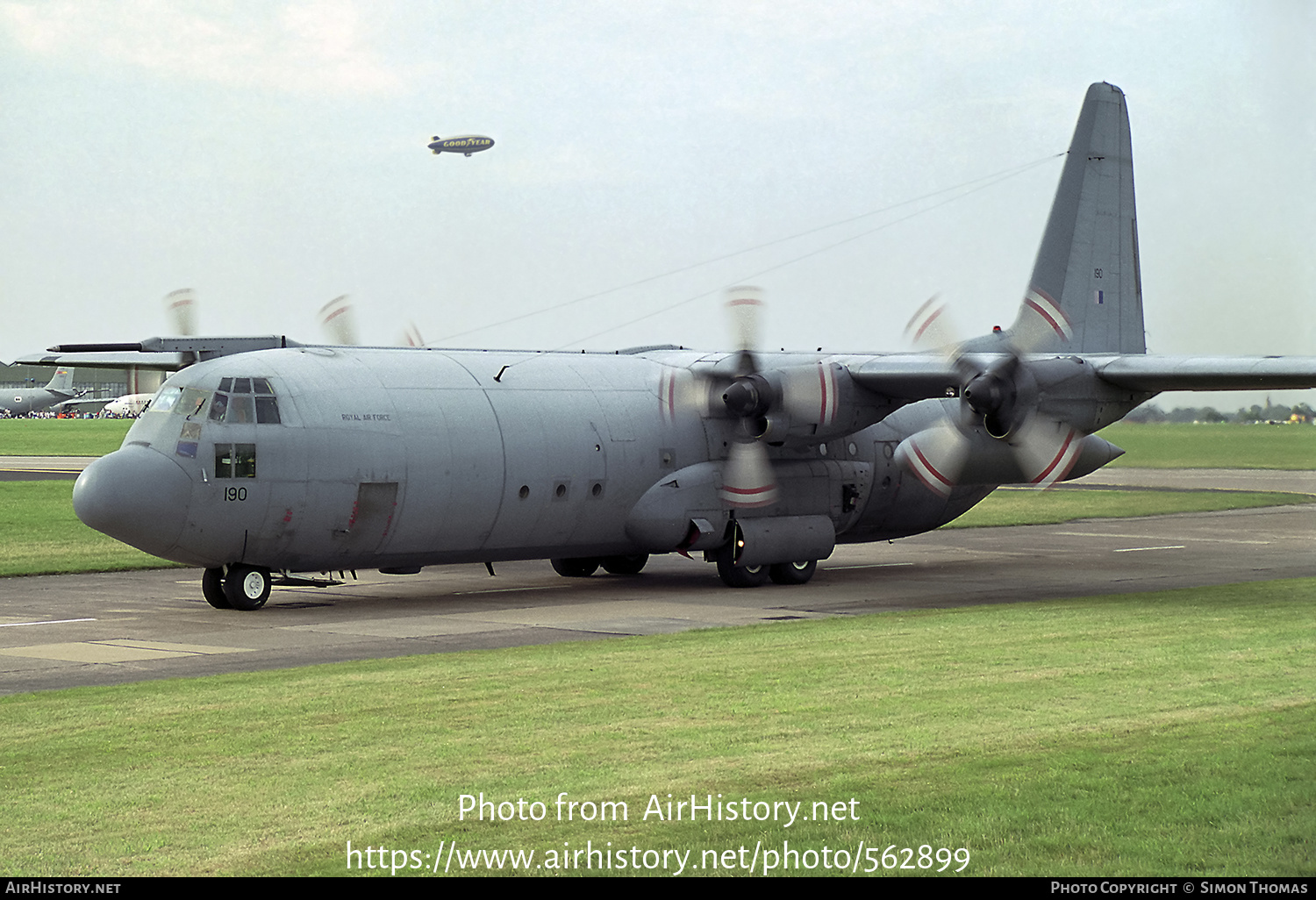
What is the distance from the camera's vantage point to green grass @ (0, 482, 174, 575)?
29837 millimetres

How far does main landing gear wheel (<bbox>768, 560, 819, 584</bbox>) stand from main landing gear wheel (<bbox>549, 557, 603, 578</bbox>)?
3512mm

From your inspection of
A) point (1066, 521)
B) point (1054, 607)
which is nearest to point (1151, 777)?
point (1054, 607)

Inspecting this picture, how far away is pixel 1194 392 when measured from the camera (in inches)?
985

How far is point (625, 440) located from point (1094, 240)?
11312 mm

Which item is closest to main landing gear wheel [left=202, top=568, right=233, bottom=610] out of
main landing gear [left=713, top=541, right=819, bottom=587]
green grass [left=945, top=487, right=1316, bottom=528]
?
main landing gear [left=713, top=541, right=819, bottom=587]

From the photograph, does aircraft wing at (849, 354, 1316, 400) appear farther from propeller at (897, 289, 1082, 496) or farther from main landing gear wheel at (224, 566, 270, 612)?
main landing gear wheel at (224, 566, 270, 612)

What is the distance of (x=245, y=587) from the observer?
2261cm

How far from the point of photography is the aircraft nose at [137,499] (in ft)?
69.2

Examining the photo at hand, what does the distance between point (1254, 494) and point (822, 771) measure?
46.8 meters

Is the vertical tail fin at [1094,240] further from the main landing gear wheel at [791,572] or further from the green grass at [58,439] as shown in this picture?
the green grass at [58,439]

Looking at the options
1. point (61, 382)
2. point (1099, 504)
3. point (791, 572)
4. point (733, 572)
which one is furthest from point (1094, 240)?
point (61, 382)

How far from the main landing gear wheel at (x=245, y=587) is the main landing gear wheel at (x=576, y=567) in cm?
705
